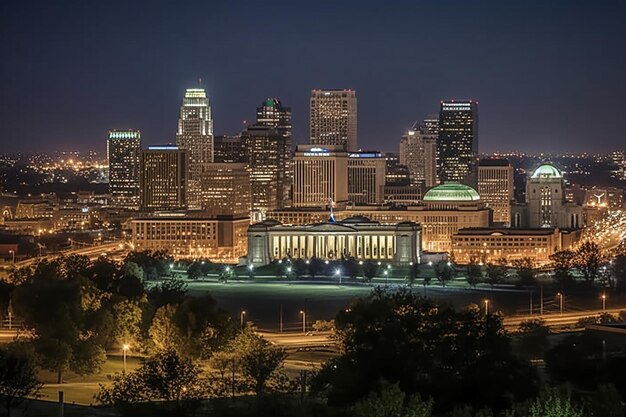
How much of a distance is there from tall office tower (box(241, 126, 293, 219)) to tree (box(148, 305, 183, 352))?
108287 millimetres

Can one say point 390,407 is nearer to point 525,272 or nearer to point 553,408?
point 553,408

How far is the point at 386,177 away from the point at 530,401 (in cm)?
13935

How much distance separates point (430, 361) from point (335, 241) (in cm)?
7958

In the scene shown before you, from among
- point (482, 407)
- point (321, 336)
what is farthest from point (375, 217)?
point (482, 407)

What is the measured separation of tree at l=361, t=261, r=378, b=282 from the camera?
358 feet

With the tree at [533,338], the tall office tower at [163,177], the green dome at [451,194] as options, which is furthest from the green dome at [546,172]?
the tree at [533,338]

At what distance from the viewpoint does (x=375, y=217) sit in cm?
15025

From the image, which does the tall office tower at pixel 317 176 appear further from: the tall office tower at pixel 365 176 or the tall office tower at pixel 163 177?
the tall office tower at pixel 163 177

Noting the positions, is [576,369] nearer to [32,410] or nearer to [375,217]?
[32,410]

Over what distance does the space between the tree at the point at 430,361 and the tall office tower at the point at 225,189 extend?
112 meters

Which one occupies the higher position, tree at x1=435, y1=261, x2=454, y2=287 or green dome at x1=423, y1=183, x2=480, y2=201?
green dome at x1=423, y1=183, x2=480, y2=201

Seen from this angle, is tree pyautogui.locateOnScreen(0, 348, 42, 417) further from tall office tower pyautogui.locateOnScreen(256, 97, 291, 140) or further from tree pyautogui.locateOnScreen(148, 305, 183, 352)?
tall office tower pyautogui.locateOnScreen(256, 97, 291, 140)

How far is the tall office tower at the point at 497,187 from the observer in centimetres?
18257

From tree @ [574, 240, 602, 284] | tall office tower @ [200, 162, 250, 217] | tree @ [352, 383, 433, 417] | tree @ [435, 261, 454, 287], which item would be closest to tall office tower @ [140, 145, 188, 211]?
tall office tower @ [200, 162, 250, 217]
